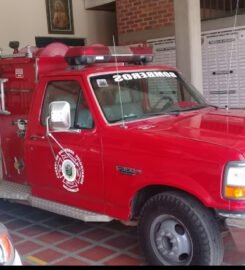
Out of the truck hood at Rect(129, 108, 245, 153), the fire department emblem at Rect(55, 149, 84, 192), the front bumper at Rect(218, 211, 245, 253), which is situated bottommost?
the front bumper at Rect(218, 211, 245, 253)

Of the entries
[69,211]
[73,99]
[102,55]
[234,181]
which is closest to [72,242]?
[69,211]

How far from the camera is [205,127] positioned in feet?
13.9

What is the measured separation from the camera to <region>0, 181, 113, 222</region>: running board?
458 cm

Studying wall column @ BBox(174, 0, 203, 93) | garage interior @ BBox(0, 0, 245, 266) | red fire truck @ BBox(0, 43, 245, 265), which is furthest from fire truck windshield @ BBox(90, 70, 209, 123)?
wall column @ BBox(174, 0, 203, 93)

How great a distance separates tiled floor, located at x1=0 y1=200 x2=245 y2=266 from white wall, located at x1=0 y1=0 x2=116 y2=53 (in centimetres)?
527

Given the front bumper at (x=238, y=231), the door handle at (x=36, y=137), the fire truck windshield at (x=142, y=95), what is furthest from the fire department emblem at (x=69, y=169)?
the front bumper at (x=238, y=231)

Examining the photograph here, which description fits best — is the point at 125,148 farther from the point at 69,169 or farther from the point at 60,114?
the point at 69,169

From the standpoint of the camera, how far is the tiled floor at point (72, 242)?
183 inches

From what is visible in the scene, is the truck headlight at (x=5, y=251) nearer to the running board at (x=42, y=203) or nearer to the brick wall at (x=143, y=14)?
the running board at (x=42, y=203)

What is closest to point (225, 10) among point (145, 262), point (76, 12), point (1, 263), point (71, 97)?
point (76, 12)

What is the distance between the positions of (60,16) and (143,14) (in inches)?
79.7

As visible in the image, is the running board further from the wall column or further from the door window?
the wall column

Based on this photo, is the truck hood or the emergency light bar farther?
the emergency light bar

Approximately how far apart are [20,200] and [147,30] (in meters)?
6.15
